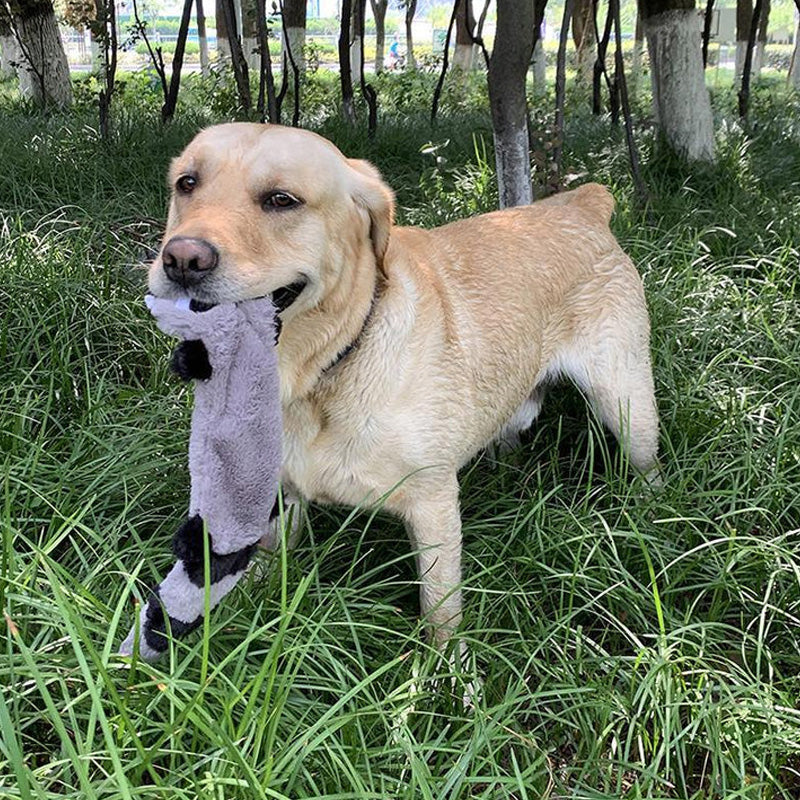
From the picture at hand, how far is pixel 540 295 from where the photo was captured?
2.86 m

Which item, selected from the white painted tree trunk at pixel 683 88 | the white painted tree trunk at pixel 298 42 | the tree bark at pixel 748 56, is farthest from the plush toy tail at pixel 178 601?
the white painted tree trunk at pixel 298 42

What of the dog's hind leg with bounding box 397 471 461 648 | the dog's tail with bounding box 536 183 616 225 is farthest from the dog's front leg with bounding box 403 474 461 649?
the dog's tail with bounding box 536 183 616 225

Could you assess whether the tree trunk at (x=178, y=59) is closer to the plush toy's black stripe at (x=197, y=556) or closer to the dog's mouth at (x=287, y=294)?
the dog's mouth at (x=287, y=294)

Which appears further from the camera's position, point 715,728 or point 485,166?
point 485,166

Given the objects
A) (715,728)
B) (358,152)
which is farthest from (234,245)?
(358,152)

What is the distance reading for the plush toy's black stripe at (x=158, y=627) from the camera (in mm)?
1872

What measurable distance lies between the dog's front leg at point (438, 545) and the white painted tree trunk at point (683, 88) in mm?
4259

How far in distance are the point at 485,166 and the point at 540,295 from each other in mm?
2694

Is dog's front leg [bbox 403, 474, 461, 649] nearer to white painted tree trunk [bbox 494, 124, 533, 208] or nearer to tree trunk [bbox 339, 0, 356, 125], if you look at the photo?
white painted tree trunk [bbox 494, 124, 533, 208]

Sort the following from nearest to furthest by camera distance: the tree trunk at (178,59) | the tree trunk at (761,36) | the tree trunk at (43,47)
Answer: the tree trunk at (178,59) < the tree trunk at (43,47) < the tree trunk at (761,36)

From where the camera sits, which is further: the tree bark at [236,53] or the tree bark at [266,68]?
the tree bark at [236,53]

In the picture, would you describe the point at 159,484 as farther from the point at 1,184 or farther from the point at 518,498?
the point at 1,184

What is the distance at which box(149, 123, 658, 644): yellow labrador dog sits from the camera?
2.02 metres

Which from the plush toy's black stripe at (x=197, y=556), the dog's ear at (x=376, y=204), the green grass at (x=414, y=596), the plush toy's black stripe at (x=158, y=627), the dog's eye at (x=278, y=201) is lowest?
the green grass at (x=414, y=596)
